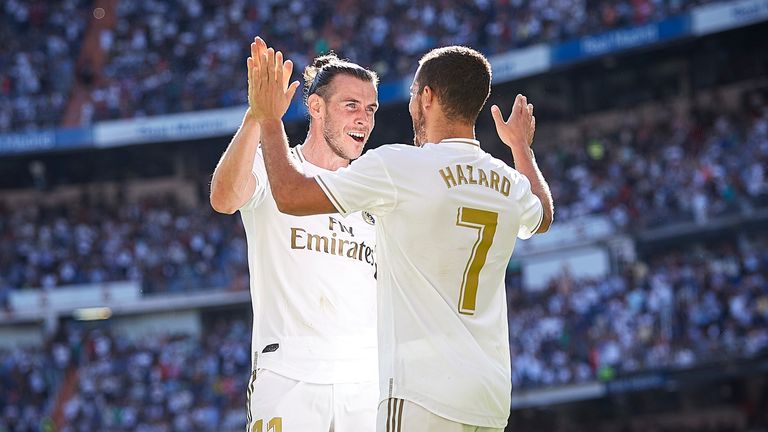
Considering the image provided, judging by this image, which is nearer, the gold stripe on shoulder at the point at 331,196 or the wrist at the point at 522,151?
the gold stripe on shoulder at the point at 331,196

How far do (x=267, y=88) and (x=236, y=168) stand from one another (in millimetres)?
775

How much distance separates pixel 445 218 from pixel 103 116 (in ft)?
102

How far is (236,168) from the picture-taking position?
215 inches

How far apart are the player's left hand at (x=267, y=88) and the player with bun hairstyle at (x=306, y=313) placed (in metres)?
0.75

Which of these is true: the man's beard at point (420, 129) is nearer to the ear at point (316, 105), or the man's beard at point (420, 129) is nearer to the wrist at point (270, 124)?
the wrist at point (270, 124)

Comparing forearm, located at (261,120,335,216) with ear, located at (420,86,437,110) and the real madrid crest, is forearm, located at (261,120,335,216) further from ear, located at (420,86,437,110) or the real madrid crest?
the real madrid crest

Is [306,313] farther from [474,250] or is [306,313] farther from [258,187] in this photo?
[474,250]

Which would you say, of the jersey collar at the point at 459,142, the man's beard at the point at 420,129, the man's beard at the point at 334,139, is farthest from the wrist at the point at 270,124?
the man's beard at the point at 334,139

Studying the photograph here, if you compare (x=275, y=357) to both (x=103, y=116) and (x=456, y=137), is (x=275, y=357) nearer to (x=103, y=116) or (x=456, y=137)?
(x=456, y=137)

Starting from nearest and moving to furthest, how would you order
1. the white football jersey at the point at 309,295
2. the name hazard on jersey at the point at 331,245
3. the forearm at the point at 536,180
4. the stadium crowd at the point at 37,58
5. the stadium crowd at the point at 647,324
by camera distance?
the forearm at the point at 536,180, the white football jersey at the point at 309,295, the name hazard on jersey at the point at 331,245, the stadium crowd at the point at 647,324, the stadium crowd at the point at 37,58

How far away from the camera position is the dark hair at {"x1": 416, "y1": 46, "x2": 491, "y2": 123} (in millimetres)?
4727

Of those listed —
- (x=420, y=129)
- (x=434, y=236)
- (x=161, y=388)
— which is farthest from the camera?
(x=161, y=388)

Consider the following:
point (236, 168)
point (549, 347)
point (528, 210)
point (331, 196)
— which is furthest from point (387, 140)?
point (331, 196)

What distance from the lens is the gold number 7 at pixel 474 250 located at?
15.4 ft
